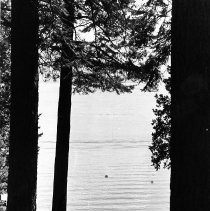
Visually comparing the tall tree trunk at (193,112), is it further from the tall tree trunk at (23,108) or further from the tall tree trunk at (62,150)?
the tall tree trunk at (62,150)

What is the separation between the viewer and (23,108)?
17.9ft

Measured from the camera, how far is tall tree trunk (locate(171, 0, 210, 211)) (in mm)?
3133

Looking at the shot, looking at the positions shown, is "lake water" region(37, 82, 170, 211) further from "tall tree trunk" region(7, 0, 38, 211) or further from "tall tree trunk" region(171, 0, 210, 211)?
"tall tree trunk" region(171, 0, 210, 211)

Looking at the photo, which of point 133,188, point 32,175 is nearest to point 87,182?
point 133,188

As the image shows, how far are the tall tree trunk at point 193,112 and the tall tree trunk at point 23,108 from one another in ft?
8.64

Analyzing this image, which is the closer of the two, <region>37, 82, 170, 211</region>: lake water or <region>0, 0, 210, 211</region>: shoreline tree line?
<region>0, 0, 210, 211</region>: shoreline tree line

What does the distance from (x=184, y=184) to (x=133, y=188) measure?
3881 cm

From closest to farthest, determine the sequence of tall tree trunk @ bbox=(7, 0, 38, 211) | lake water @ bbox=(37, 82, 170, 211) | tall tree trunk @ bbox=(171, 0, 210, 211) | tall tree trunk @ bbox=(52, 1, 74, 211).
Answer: tall tree trunk @ bbox=(171, 0, 210, 211)
tall tree trunk @ bbox=(7, 0, 38, 211)
tall tree trunk @ bbox=(52, 1, 74, 211)
lake water @ bbox=(37, 82, 170, 211)

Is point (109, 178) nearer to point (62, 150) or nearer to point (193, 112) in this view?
point (62, 150)

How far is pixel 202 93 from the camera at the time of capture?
10.3 ft

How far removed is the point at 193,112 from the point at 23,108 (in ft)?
9.04

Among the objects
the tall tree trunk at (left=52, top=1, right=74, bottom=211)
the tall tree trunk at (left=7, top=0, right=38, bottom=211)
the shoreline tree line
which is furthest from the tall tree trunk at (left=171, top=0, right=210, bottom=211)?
the tall tree trunk at (left=52, top=1, right=74, bottom=211)

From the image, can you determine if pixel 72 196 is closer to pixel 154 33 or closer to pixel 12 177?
pixel 154 33

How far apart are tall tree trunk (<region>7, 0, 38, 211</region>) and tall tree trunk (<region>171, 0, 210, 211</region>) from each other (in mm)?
2635
